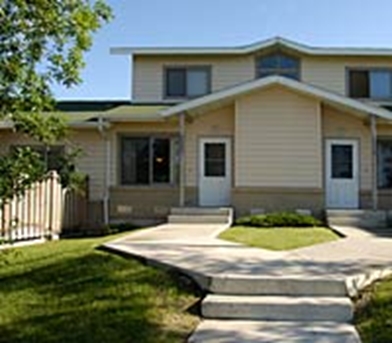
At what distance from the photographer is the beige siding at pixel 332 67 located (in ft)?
69.2

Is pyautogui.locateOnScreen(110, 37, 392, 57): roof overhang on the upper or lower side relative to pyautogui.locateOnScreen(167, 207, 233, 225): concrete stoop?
upper

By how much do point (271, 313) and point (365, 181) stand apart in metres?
12.8

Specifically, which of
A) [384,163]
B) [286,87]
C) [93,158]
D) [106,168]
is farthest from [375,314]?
[93,158]

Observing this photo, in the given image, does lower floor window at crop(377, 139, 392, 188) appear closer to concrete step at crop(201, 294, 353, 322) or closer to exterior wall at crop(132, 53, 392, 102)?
exterior wall at crop(132, 53, 392, 102)

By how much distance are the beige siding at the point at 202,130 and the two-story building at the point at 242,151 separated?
0.03 m

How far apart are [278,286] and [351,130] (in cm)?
1249

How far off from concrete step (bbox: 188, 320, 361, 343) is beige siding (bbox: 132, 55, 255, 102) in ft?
50.7

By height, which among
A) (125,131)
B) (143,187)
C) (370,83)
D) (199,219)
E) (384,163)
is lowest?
(199,219)

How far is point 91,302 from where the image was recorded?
6.89 m

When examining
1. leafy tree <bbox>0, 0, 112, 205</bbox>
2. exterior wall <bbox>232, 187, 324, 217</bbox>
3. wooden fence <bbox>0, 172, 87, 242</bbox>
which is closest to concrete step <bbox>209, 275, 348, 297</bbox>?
leafy tree <bbox>0, 0, 112, 205</bbox>

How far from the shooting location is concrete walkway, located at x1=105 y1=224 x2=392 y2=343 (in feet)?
20.0

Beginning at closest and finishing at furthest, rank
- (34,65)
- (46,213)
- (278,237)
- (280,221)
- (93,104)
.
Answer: (34,65) < (278,237) < (46,213) < (280,221) < (93,104)

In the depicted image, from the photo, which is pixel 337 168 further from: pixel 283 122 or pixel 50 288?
pixel 50 288

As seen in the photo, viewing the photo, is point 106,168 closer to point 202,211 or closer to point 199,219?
point 202,211
